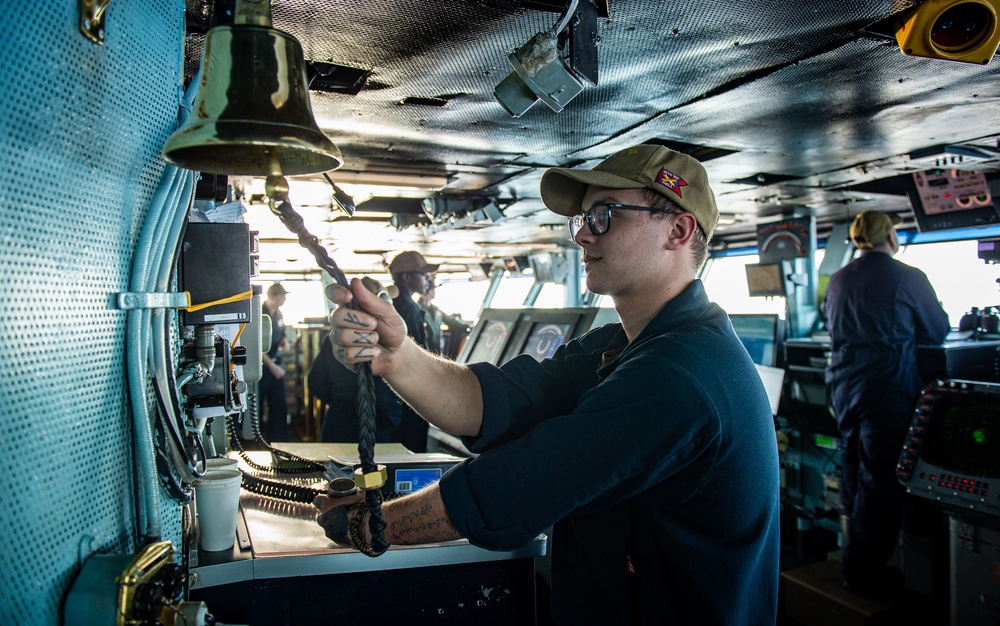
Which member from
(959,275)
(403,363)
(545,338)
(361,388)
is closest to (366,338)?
(361,388)

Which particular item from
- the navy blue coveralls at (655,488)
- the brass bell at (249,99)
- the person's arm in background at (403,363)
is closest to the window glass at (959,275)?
the navy blue coveralls at (655,488)

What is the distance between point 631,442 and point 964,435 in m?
2.70

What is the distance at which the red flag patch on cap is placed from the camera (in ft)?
5.19

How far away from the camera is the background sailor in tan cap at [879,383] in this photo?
3.58 m

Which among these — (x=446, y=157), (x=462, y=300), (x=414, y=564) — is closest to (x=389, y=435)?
(x=446, y=157)

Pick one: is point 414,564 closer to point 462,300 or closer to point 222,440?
point 222,440

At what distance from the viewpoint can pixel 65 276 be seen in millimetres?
975

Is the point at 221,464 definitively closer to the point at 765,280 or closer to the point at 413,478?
the point at 413,478

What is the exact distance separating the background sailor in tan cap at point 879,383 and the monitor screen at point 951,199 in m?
1.21

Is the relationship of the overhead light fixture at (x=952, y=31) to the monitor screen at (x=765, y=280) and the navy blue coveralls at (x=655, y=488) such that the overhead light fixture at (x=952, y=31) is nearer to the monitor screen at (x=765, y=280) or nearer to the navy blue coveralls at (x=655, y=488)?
the navy blue coveralls at (x=655, y=488)

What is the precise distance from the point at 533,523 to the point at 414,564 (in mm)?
705

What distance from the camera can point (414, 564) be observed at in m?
1.75

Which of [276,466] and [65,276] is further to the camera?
[276,466]

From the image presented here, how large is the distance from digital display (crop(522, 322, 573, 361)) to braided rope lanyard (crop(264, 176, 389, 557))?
8.13 feet
